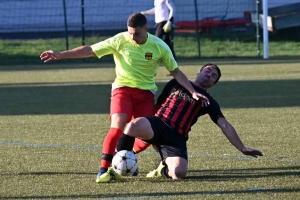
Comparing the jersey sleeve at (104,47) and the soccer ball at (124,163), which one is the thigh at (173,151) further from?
the jersey sleeve at (104,47)

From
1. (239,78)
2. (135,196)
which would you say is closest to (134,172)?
(135,196)

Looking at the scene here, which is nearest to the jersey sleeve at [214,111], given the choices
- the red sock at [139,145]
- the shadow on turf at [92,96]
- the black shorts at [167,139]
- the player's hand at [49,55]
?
the black shorts at [167,139]

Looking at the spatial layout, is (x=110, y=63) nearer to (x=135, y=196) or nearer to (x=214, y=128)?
(x=214, y=128)

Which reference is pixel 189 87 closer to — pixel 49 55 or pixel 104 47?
pixel 104 47

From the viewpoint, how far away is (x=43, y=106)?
12.3 metres

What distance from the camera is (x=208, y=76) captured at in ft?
23.1

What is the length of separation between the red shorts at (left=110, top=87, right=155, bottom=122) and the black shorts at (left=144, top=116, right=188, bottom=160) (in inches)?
10.6

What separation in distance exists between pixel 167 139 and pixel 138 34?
1.00m

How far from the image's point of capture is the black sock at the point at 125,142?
6.77m

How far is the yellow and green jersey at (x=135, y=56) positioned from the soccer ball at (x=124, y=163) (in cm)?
75

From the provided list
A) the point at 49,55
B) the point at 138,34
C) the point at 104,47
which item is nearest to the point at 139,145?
the point at 104,47

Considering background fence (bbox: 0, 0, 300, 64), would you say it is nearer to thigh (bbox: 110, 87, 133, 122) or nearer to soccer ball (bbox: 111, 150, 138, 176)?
thigh (bbox: 110, 87, 133, 122)

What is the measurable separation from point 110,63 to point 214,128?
12.2 metres

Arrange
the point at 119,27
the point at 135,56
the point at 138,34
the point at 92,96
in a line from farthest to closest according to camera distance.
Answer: the point at 119,27
the point at 92,96
the point at 135,56
the point at 138,34
